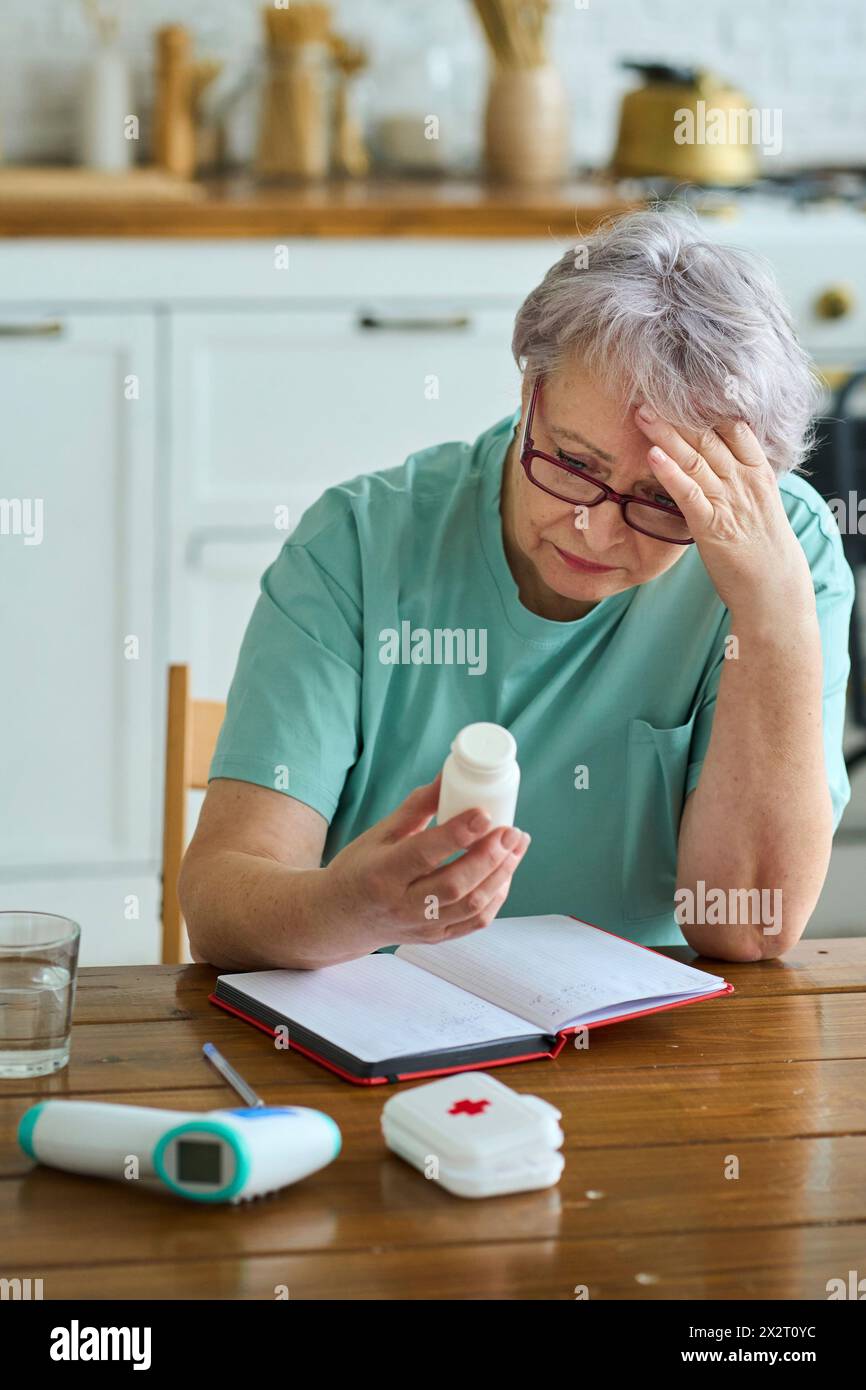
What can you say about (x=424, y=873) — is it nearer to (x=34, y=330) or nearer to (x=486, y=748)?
(x=486, y=748)

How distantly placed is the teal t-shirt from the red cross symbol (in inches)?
20.7

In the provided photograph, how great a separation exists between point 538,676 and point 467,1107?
61cm

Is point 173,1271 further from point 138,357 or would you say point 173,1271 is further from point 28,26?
point 28,26

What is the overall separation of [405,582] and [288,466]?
1.32 metres

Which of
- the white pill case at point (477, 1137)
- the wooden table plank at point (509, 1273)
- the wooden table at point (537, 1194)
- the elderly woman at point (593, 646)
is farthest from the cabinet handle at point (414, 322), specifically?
the wooden table plank at point (509, 1273)

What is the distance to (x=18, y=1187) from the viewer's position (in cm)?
91

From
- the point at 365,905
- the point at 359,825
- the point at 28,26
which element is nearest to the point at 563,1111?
the point at 365,905

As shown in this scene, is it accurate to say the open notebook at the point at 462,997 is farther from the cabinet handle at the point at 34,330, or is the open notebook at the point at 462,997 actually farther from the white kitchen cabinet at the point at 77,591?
the cabinet handle at the point at 34,330

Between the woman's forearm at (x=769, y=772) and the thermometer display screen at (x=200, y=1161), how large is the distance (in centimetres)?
59

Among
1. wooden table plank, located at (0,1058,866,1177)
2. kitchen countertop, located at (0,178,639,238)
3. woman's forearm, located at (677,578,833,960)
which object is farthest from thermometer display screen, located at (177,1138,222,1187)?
kitchen countertop, located at (0,178,639,238)

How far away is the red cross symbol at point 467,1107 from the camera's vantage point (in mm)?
947

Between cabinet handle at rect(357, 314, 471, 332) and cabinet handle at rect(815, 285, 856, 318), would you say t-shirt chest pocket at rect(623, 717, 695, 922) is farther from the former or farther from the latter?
cabinet handle at rect(815, 285, 856, 318)
